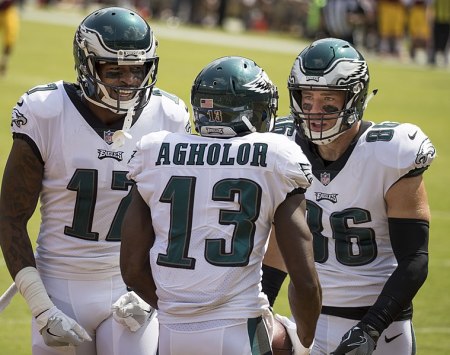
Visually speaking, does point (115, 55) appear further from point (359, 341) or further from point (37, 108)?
point (359, 341)

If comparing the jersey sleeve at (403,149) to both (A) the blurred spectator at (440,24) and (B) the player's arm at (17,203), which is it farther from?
(A) the blurred spectator at (440,24)

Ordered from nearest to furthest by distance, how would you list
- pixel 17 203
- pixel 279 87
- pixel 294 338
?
pixel 294 338 < pixel 17 203 < pixel 279 87

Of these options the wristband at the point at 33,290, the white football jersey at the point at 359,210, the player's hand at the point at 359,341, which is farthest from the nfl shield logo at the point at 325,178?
the wristband at the point at 33,290

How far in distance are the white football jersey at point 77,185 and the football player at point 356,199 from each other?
A: 2.68 feet

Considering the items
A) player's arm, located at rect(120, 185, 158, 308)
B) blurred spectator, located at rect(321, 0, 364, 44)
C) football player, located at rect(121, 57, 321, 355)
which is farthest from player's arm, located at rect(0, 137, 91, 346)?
blurred spectator, located at rect(321, 0, 364, 44)

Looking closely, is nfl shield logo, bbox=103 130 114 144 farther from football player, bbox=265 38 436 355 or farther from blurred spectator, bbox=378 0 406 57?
blurred spectator, bbox=378 0 406 57

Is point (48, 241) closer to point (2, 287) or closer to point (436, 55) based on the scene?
point (2, 287)

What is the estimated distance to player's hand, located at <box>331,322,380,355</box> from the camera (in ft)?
14.0

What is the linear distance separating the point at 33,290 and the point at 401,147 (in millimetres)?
1619

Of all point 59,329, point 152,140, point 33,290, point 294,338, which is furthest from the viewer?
point 33,290

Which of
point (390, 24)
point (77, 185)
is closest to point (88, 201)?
point (77, 185)

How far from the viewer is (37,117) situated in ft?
14.8

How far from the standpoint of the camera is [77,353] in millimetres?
4559

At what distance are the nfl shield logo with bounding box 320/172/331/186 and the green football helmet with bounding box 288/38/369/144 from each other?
145 millimetres
